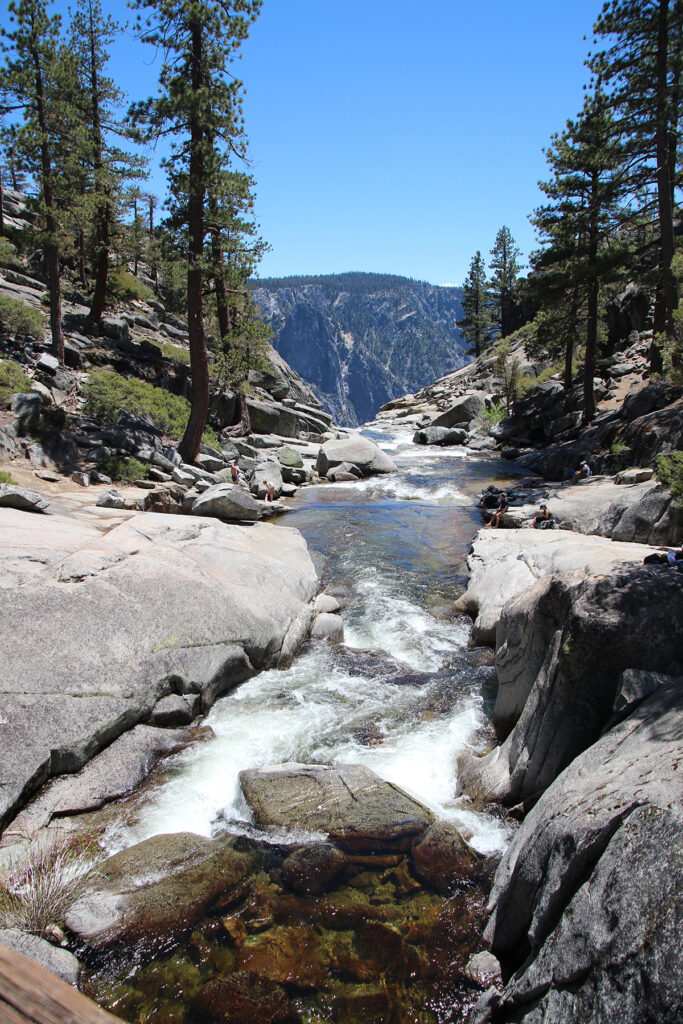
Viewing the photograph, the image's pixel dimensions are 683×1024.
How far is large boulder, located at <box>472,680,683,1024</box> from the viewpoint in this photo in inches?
108

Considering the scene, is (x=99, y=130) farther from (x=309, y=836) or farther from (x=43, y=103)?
(x=309, y=836)

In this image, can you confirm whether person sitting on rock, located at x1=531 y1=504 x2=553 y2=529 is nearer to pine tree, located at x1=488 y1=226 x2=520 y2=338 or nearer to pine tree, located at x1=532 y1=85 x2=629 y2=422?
pine tree, located at x1=532 y1=85 x2=629 y2=422

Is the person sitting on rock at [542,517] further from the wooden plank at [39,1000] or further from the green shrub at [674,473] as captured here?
the wooden plank at [39,1000]

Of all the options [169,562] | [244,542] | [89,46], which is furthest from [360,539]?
[89,46]

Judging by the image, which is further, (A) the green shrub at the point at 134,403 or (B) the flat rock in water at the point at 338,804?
(A) the green shrub at the point at 134,403

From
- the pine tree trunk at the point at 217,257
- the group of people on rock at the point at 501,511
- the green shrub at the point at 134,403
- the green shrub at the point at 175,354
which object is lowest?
the group of people on rock at the point at 501,511

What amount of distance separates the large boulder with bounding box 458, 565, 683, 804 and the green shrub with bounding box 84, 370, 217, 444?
16837mm

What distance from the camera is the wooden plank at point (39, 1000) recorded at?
1629 millimetres

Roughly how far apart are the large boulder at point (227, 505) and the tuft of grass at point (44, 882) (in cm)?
1063

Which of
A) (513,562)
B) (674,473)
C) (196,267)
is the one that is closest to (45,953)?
(674,473)

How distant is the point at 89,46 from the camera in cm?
2556

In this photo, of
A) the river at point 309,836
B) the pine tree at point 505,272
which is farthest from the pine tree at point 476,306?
the river at point 309,836

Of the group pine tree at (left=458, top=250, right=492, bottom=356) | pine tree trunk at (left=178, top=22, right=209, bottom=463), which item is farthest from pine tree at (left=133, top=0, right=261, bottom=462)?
pine tree at (left=458, top=250, right=492, bottom=356)

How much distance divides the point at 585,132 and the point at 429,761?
94.8 feet
